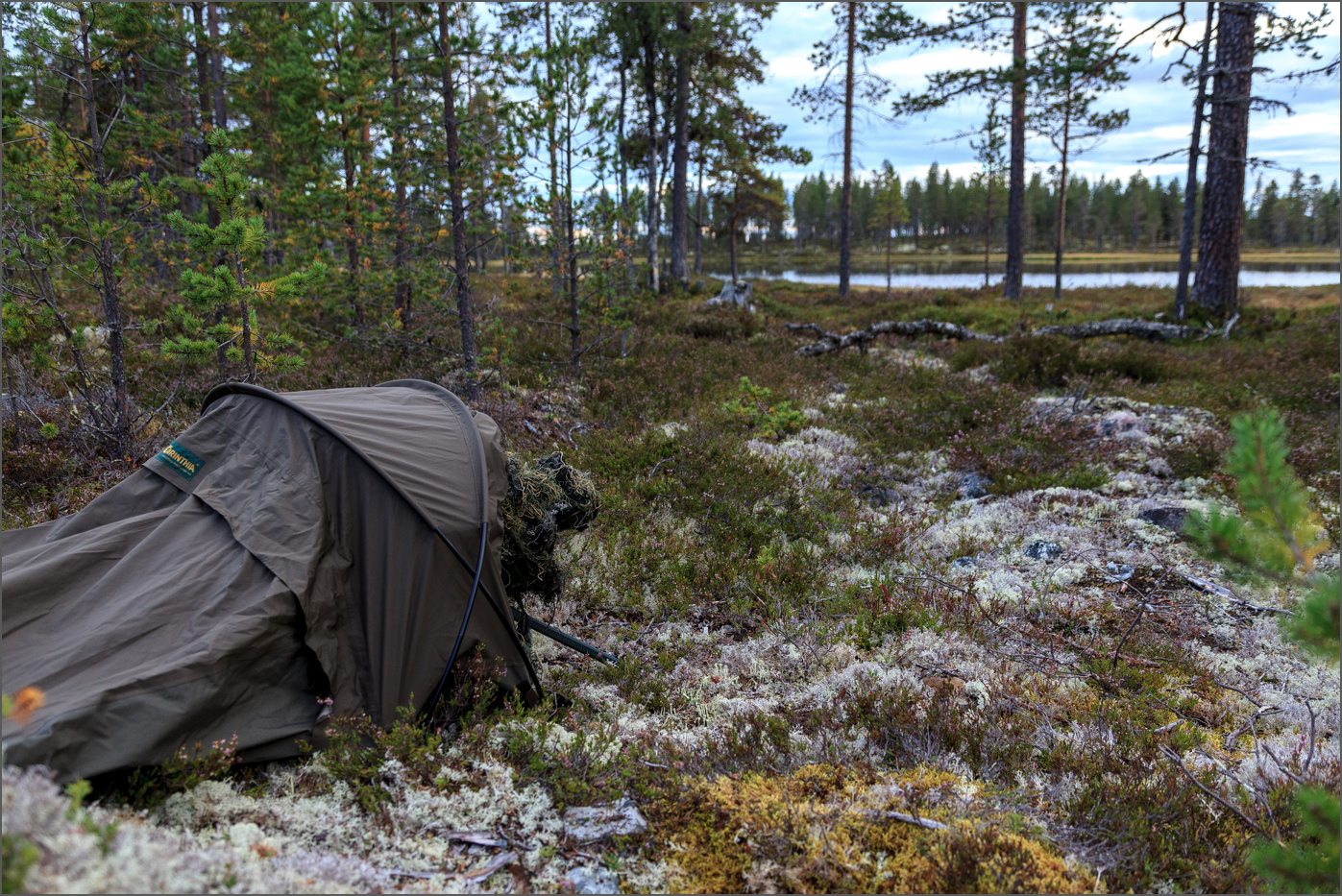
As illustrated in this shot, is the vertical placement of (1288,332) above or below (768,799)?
above

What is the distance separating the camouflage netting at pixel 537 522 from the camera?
5.00 metres

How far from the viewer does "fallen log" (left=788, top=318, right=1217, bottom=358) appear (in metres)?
14.2

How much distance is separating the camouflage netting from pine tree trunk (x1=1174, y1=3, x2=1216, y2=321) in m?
14.9

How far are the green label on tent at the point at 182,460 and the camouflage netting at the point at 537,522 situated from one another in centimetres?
190

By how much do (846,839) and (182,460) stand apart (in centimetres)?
441

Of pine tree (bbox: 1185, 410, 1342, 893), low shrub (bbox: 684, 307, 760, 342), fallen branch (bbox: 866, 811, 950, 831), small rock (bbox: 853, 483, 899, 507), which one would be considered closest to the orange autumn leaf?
fallen branch (bbox: 866, 811, 950, 831)

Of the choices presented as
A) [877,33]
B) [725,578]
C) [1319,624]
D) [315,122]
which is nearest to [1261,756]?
[1319,624]

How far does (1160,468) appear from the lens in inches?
319

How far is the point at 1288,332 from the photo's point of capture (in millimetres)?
13305

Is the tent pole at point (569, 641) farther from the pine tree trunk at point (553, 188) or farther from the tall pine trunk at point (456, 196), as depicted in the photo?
the pine tree trunk at point (553, 188)

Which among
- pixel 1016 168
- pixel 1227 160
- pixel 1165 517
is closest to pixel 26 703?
pixel 1165 517

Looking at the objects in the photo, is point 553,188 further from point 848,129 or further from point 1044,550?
point 848,129

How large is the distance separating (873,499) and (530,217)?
274 inches

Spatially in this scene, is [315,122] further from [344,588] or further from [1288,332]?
[1288,332]
